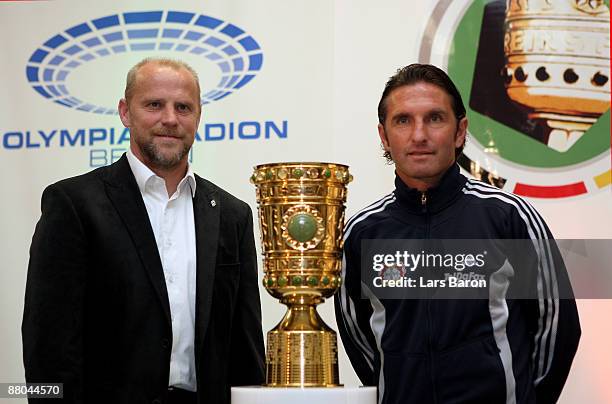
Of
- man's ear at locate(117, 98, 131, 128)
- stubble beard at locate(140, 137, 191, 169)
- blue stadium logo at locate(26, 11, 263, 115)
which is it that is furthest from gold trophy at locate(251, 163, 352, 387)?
blue stadium logo at locate(26, 11, 263, 115)

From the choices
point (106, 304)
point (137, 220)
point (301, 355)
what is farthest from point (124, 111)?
point (301, 355)

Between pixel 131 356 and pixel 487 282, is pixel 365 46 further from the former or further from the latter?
pixel 131 356

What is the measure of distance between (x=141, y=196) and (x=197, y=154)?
3.40ft

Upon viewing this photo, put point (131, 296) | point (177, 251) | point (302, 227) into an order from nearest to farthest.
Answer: point (302, 227) < point (131, 296) < point (177, 251)

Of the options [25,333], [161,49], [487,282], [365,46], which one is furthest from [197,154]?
[487,282]

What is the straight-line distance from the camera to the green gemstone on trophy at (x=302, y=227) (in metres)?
1.61

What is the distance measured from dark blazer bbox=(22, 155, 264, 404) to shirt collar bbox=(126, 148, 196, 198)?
0.15 ft

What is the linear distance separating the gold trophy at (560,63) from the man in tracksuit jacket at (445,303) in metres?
0.88

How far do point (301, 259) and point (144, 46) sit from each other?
6.84 feet

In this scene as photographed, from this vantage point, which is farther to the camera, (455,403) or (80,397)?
(80,397)

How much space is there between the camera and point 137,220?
88.9 inches

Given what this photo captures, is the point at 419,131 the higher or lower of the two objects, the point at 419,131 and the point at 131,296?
the higher

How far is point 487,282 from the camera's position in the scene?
2.14m

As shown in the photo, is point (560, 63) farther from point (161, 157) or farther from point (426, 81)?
point (161, 157)
